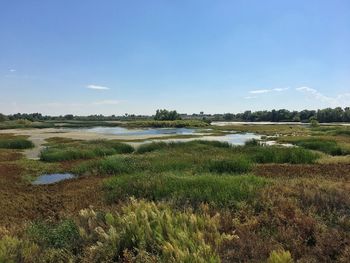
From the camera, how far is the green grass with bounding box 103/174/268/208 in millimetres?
9656

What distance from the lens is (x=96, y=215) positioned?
8164 millimetres

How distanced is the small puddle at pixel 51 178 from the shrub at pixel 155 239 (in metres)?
14.6

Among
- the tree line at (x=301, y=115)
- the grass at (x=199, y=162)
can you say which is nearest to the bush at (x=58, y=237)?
the grass at (x=199, y=162)

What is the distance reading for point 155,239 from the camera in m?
6.16

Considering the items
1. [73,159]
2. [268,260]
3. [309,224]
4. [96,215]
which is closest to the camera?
[268,260]

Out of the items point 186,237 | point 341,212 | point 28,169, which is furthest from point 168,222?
point 28,169

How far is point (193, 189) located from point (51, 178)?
13.6 m

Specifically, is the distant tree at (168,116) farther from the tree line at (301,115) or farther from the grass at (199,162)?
the grass at (199,162)

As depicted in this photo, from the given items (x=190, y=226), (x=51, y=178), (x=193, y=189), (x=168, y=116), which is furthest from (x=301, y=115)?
(x=190, y=226)

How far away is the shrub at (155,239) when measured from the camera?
210 inches

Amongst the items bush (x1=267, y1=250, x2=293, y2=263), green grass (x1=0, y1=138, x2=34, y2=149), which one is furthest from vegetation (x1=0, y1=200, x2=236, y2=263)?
green grass (x1=0, y1=138, x2=34, y2=149)

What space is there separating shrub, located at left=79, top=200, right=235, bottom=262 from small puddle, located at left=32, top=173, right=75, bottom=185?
47.8ft

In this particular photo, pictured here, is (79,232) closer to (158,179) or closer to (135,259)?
(135,259)

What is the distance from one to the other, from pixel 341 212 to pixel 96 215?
5145 millimetres
